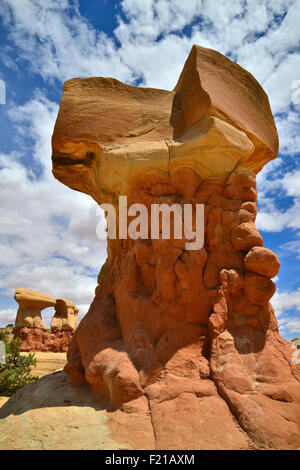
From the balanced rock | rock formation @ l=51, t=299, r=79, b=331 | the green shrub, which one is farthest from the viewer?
rock formation @ l=51, t=299, r=79, b=331

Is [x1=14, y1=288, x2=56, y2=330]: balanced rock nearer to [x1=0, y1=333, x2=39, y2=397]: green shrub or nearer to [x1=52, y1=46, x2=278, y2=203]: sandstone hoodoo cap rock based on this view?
[x1=0, y1=333, x2=39, y2=397]: green shrub

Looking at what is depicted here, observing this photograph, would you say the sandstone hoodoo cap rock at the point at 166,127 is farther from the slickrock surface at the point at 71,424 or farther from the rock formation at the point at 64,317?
the rock formation at the point at 64,317

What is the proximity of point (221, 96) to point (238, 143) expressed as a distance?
32.6 inches

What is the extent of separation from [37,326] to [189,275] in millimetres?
14472

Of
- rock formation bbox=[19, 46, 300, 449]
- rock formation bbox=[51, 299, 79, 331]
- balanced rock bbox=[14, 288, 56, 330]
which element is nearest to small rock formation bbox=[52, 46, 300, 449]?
rock formation bbox=[19, 46, 300, 449]

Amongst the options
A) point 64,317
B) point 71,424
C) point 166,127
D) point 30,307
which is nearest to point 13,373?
point 71,424

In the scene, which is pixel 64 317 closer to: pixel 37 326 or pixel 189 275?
pixel 37 326

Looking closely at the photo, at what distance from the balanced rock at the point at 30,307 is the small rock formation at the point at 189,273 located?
39.7 feet

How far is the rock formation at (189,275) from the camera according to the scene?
105 inches

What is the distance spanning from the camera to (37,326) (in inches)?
611

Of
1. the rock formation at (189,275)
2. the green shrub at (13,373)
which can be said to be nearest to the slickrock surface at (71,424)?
the rock formation at (189,275)

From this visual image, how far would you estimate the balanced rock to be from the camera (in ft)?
49.8
